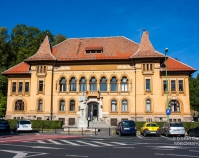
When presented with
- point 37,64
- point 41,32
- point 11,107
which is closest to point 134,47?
point 37,64

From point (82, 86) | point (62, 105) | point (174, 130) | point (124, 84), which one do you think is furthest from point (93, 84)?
point (174, 130)

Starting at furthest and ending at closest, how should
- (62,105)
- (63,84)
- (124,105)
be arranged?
(63,84) < (62,105) < (124,105)

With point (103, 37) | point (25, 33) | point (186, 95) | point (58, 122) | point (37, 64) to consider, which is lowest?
point (58, 122)

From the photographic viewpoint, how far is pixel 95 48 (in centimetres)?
4203

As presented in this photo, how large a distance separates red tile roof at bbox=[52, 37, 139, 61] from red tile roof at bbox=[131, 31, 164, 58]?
1.49 m

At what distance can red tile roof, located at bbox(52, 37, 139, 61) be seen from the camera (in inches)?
1609

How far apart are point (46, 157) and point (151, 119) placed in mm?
29420

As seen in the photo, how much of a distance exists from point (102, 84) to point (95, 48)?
665 centimetres

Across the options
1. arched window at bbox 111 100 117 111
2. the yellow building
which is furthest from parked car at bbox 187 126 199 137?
arched window at bbox 111 100 117 111

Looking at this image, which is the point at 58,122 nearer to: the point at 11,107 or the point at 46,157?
the point at 11,107

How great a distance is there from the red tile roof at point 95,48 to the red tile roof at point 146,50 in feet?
4.90

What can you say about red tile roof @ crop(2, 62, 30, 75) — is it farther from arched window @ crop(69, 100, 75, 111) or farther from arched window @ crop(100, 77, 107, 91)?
arched window @ crop(100, 77, 107, 91)

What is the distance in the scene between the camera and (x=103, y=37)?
4625 centimetres

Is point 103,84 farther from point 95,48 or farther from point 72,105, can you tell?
point 95,48
